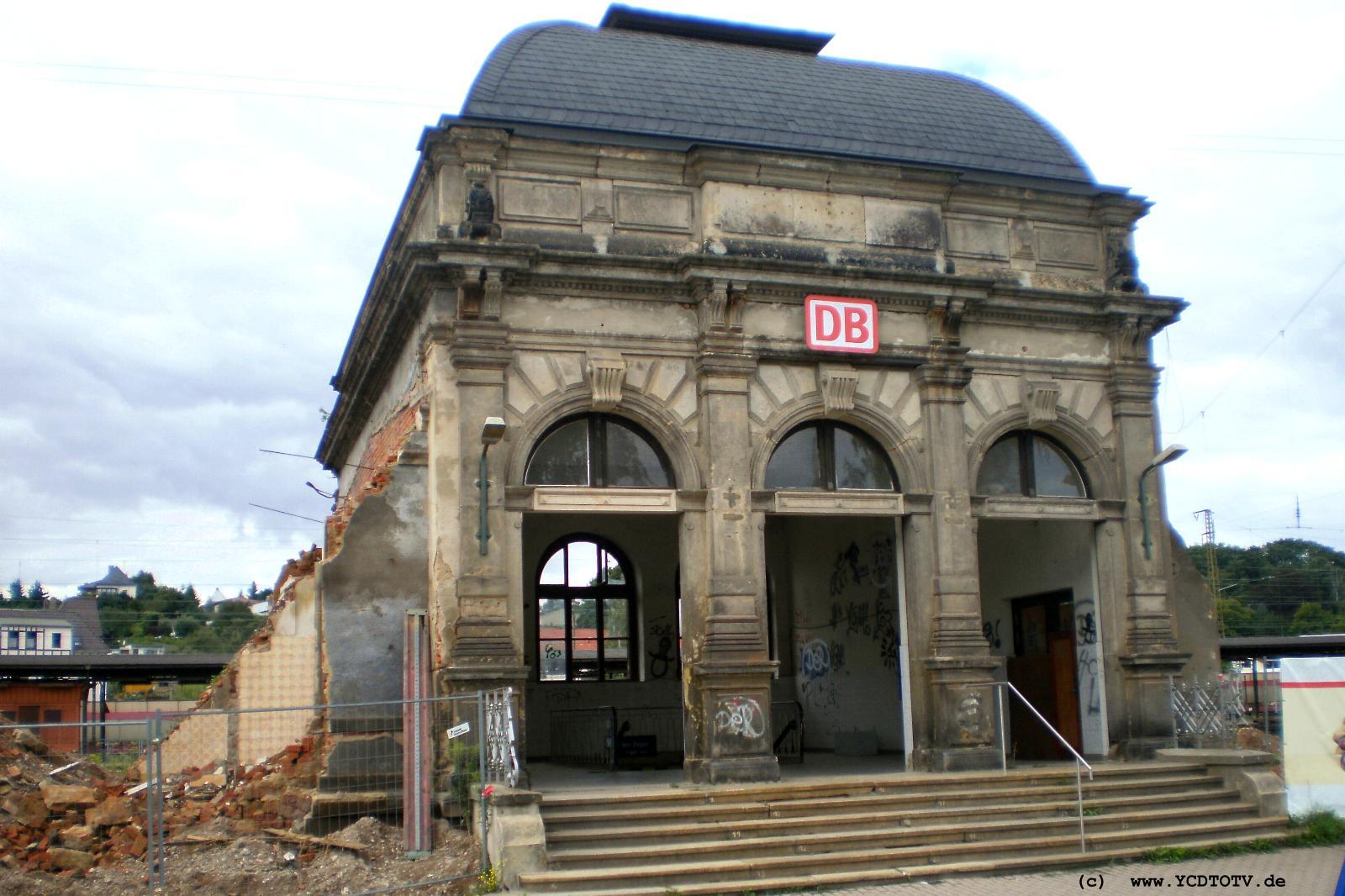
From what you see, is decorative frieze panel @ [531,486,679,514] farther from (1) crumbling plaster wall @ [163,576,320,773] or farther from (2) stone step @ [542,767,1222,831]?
(2) stone step @ [542,767,1222,831]

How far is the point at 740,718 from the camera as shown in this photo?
1459 cm

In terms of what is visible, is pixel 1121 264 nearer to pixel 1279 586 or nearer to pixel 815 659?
pixel 815 659

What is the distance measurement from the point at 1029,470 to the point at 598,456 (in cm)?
591

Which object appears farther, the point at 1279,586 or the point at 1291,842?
the point at 1279,586

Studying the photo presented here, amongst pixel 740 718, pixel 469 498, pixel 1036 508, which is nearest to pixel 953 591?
pixel 1036 508

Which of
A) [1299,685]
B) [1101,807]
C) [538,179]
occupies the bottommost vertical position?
[1101,807]

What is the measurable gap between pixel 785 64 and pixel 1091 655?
9.26 meters

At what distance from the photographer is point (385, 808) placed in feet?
46.1

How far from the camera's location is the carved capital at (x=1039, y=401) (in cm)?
1706

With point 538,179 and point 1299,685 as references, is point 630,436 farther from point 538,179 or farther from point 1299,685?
point 1299,685

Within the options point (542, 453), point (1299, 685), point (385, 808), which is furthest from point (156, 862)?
point (1299, 685)

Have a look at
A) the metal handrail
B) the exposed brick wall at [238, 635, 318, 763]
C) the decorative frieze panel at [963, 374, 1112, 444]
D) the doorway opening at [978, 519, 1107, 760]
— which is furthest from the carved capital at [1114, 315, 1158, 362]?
the exposed brick wall at [238, 635, 318, 763]

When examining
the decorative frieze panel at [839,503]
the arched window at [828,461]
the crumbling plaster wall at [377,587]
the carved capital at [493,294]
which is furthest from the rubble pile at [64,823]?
the arched window at [828,461]

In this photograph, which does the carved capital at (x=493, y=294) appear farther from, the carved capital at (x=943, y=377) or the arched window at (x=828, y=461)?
the carved capital at (x=943, y=377)
